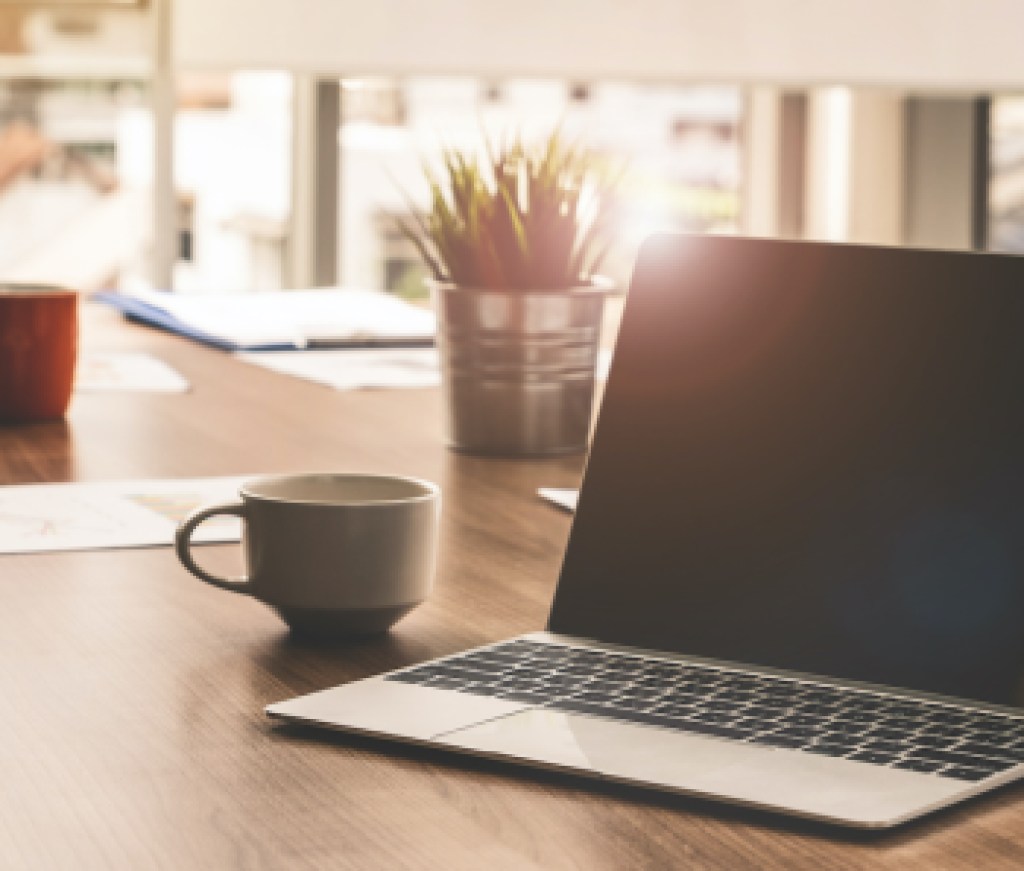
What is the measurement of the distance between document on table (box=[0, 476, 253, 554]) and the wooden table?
30mm

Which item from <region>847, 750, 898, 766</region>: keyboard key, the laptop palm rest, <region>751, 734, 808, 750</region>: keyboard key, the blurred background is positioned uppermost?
the blurred background

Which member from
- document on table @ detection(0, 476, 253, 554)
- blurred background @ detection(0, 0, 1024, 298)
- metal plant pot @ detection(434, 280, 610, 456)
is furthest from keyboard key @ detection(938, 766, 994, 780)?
blurred background @ detection(0, 0, 1024, 298)

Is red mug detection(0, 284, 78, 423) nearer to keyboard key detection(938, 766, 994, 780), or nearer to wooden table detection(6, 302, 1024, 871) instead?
wooden table detection(6, 302, 1024, 871)

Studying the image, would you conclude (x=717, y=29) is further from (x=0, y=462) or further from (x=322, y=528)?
(x=322, y=528)

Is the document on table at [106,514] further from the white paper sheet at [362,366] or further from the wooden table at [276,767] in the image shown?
the white paper sheet at [362,366]

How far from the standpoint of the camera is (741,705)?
26.1 inches

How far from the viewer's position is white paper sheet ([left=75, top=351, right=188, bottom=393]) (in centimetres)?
159

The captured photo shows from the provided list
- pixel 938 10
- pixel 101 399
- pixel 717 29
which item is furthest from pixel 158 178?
pixel 101 399

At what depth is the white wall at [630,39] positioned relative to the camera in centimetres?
298

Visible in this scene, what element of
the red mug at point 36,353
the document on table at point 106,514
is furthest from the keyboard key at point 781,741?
the red mug at point 36,353

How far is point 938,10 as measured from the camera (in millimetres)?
3143

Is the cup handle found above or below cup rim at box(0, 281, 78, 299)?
below

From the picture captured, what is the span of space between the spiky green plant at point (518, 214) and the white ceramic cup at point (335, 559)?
0.50 m

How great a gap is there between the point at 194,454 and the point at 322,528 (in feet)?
1.73
